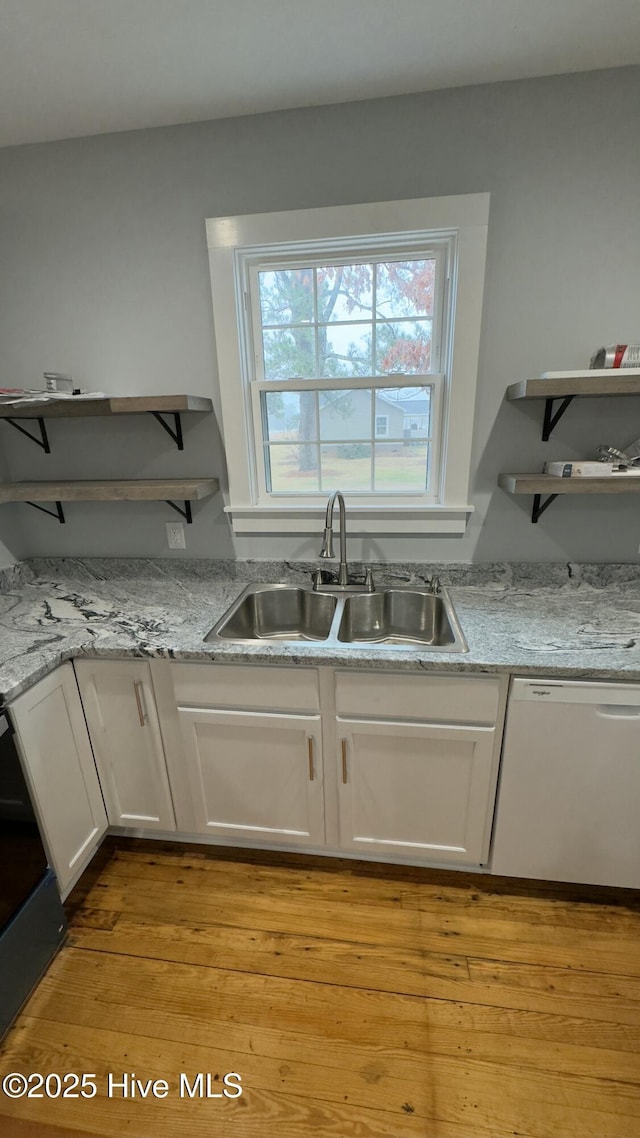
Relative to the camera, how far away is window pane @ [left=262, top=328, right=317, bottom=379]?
1737 millimetres

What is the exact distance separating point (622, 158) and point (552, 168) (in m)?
0.20

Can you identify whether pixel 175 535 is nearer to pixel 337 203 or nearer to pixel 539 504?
pixel 337 203

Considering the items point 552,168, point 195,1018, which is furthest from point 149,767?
point 552,168

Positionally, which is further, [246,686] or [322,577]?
[322,577]

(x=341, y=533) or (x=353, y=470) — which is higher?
(x=353, y=470)

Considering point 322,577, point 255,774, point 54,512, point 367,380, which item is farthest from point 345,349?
point 255,774

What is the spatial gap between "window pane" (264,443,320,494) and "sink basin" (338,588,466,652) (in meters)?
0.53

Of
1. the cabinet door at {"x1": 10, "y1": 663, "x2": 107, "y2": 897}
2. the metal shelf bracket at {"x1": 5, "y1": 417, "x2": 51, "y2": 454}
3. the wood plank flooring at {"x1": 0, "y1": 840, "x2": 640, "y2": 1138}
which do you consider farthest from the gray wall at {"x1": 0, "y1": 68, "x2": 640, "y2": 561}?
the wood plank flooring at {"x1": 0, "y1": 840, "x2": 640, "y2": 1138}

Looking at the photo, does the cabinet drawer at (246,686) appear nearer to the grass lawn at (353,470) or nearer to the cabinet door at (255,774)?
the cabinet door at (255,774)

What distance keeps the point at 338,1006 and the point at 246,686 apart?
91 cm

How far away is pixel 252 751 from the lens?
150 centimetres

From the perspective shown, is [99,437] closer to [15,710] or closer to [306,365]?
[306,365]

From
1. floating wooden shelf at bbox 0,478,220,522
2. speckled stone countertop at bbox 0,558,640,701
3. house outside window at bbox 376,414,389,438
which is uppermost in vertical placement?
house outside window at bbox 376,414,389,438

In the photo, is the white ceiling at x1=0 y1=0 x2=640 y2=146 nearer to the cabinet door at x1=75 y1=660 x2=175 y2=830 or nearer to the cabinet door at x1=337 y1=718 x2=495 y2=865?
the cabinet door at x1=75 y1=660 x2=175 y2=830
